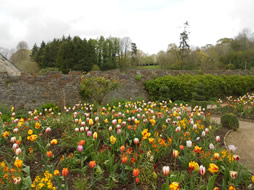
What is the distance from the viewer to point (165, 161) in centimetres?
287

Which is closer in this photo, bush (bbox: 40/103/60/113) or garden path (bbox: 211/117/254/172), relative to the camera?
garden path (bbox: 211/117/254/172)

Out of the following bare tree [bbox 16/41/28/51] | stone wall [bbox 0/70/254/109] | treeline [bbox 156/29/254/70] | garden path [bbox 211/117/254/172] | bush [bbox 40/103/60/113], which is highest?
bare tree [bbox 16/41/28/51]

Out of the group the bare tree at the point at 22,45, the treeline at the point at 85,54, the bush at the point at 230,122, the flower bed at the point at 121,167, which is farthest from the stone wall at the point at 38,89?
the bare tree at the point at 22,45

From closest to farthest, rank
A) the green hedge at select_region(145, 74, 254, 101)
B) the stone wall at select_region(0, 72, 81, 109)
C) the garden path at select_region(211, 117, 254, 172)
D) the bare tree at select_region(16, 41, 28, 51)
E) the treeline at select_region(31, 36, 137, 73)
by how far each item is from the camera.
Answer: the garden path at select_region(211, 117, 254, 172)
the stone wall at select_region(0, 72, 81, 109)
the green hedge at select_region(145, 74, 254, 101)
the treeline at select_region(31, 36, 137, 73)
the bare tree at select_region(16, 41, 28, 51)

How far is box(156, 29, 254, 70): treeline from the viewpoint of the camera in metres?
23.9

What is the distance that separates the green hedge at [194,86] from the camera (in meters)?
10.4

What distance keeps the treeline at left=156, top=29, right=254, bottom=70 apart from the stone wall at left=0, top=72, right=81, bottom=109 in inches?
718

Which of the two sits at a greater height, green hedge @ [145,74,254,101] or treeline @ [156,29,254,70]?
treeline @ [156,29,254,70]

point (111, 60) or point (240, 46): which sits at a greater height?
point (240, 46)

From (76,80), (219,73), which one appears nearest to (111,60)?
(219,73)

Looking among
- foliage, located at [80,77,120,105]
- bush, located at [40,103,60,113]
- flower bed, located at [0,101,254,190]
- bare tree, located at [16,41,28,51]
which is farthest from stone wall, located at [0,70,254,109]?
bare tree, located at [16,41,28,51]

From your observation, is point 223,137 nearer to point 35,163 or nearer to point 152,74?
point 35,163

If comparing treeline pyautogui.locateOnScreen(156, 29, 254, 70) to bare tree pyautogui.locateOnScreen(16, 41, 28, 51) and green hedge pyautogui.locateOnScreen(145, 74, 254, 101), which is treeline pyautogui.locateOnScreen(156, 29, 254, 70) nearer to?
green hedge pyautogui.locateOnScreen(145, 74, 254, 101)

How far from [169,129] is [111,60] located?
2840 cm
